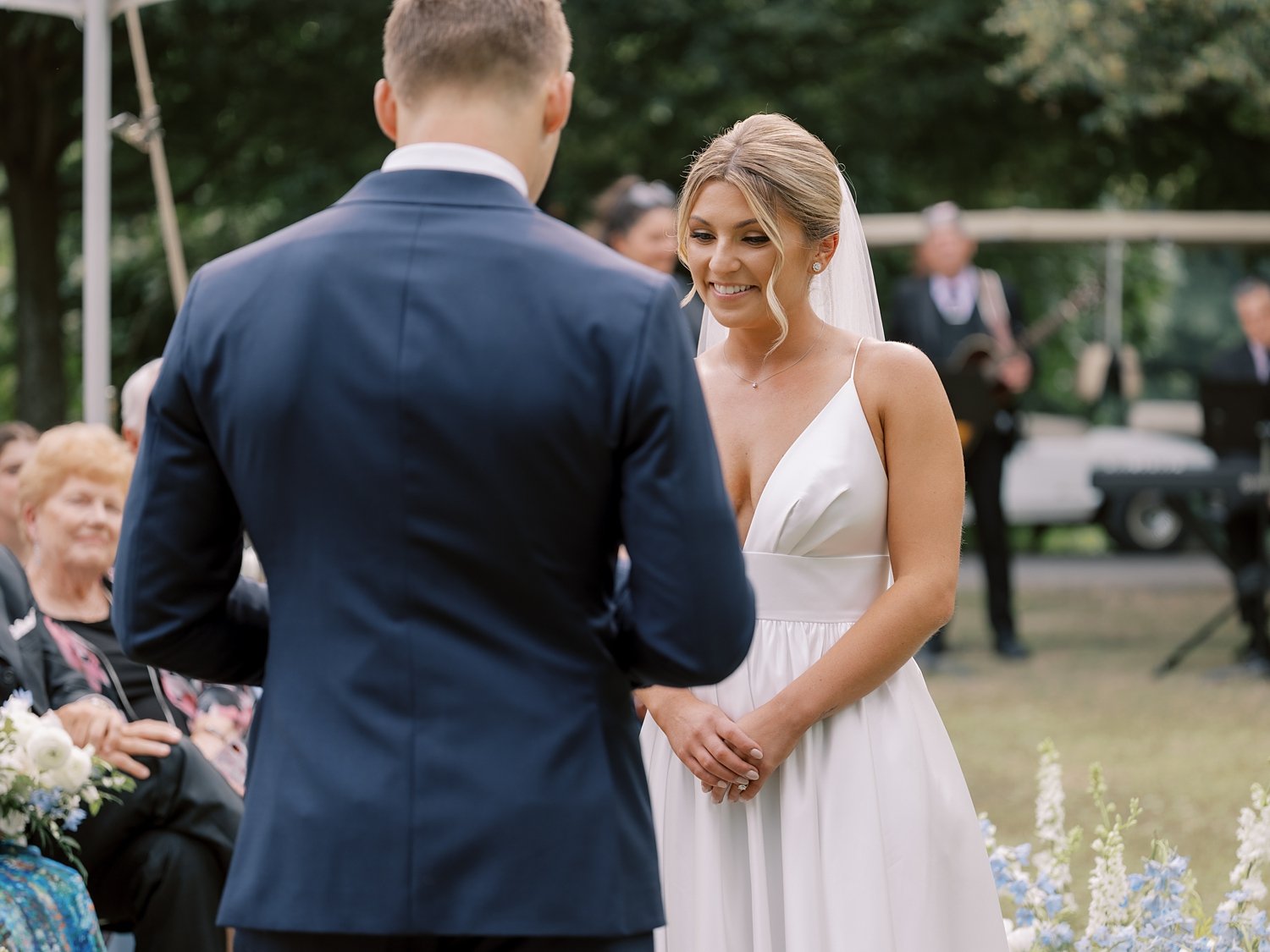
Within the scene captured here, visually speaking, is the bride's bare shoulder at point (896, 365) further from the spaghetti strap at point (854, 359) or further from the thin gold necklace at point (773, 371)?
the thin gold necklace at point (773, 371)

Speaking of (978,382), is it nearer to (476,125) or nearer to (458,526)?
(476,125)

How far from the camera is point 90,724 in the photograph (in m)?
3.81

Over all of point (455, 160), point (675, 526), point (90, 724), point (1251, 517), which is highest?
point (455, 160)

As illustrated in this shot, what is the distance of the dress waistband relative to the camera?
9.71 ft

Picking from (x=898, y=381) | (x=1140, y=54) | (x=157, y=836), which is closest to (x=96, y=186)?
(x=157, y=836)

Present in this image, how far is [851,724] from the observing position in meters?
2.89

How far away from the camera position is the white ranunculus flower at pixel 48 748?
3270mm

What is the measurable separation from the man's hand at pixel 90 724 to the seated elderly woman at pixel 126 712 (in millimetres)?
78

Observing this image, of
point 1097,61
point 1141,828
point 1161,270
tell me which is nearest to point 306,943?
point 1141,828

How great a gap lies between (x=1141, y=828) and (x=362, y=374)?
4905 millimetres

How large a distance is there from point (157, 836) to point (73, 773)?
0.85m

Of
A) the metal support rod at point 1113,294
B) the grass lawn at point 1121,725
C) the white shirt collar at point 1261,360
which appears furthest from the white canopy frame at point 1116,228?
the white shirt collar at point 1261,360

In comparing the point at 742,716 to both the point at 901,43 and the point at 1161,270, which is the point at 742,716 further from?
the point at 1161,270

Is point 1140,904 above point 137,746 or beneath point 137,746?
beneath
